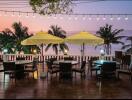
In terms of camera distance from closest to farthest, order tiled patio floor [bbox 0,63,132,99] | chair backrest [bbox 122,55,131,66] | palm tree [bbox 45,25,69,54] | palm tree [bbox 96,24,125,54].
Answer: tiled patio floor [bbox 0,63,132,99] < chair backrest [bbox 122,55,131,66] < palm tree [bbox 45,25,69,54] < palm tree [bbox 96,24,125,54]

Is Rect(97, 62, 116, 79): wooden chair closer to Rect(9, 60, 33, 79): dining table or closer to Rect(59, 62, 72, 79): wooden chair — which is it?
Rect(59, 62, 72, 79): wooden chair

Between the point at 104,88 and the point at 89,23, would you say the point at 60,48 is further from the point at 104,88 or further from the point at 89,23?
the point at 104,88

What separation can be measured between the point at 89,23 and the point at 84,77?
11514 millimetres

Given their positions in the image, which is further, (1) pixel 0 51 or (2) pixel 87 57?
(1) pixel 0 51

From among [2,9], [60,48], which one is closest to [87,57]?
[60,48]

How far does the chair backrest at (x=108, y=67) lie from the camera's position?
12.2 m

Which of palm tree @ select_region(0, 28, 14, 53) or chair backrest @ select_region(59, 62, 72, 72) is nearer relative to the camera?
chair backrest @ select_region(59, 62, 72, 72)

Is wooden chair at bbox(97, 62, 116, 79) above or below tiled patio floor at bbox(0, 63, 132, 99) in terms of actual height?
above

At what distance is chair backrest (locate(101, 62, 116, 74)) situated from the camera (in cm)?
1218

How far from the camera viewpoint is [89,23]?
24.2 meters

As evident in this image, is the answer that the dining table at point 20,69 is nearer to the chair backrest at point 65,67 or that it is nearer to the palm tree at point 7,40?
the chair backrest at point 65,67

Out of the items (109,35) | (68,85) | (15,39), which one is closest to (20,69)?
(68,85)

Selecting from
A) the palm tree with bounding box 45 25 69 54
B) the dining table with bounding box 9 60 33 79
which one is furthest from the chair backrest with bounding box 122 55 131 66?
the palm tree with bounding box 45 25 69 54

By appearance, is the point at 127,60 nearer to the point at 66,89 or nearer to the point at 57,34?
the point at 66,89
